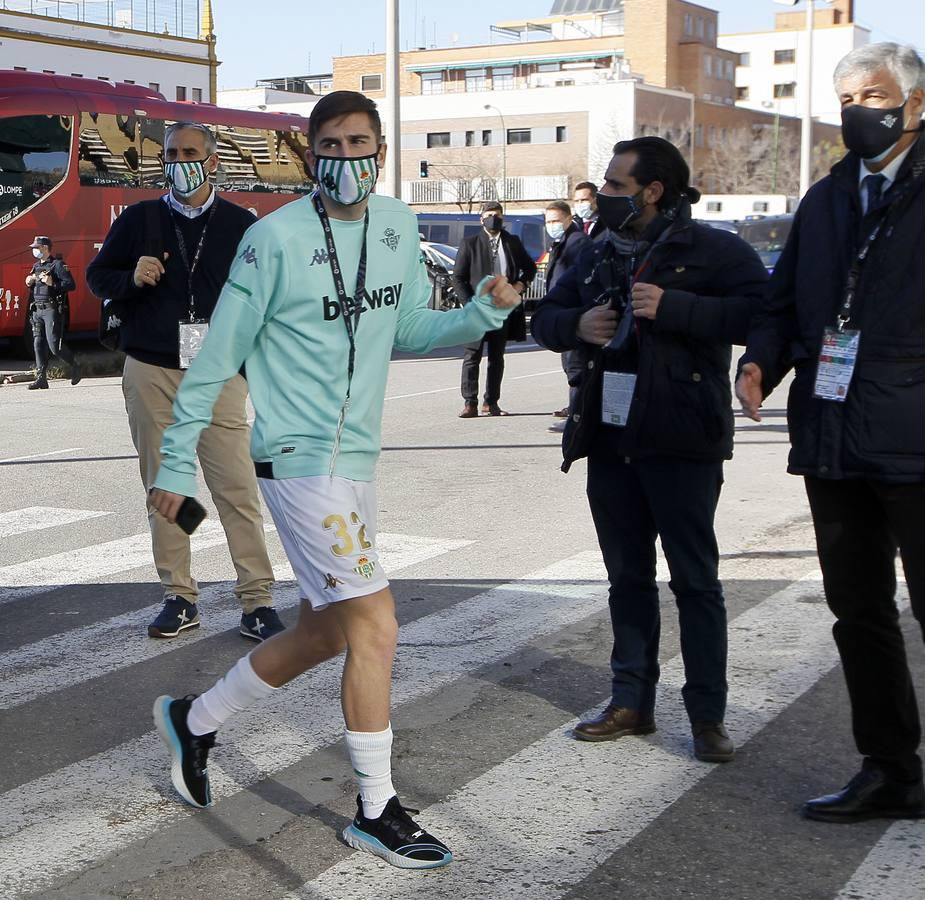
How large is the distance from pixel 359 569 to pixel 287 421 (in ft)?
1.42

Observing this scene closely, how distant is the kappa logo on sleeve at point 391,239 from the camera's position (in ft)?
13.1

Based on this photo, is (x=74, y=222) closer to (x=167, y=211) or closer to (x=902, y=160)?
(x=167, y=211)

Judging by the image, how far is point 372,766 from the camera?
12.7 feet

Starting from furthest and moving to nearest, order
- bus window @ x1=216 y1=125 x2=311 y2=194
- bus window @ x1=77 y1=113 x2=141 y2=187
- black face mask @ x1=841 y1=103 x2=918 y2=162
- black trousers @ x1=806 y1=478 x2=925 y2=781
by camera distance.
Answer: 1. bus window @ x1=216 y1=125 x2=311 y2=194
2. bus window @ x1=77 y1=113 x2=141 y2=187
3. black trousers @ x1=806 y1=478 x2=925 y2=781
4. black face mask @ x1=841 y1=103 x2=918 y2=162

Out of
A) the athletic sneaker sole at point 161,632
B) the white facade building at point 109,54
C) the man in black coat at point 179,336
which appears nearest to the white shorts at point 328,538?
the man in black coat at point 179,336

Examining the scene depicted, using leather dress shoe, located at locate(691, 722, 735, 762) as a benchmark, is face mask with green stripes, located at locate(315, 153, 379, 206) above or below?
above

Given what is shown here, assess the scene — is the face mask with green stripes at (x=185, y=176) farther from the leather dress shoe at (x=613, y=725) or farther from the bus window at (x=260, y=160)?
the bus window at (x=260, y=160)

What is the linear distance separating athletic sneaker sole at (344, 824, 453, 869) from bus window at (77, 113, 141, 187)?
2022 cm

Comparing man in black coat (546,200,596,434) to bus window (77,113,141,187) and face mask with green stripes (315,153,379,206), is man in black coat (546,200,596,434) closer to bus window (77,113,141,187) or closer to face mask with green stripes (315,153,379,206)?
face mask with green stripes (315,153,379,206)

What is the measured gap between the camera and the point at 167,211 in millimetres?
6355

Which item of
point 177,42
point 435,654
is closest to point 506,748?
point 435,654

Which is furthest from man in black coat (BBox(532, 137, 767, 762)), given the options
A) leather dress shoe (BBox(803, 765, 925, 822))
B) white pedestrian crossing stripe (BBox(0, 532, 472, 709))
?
white pedestrian crossing stripe (BBox(0, 532, 472, 709))

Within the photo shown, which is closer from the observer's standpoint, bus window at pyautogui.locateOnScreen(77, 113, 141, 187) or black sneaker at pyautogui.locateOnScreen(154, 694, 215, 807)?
black sneaker at pyautogui.locateOnScreen(154, 694, 215, 807)

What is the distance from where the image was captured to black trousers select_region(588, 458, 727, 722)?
464cm
